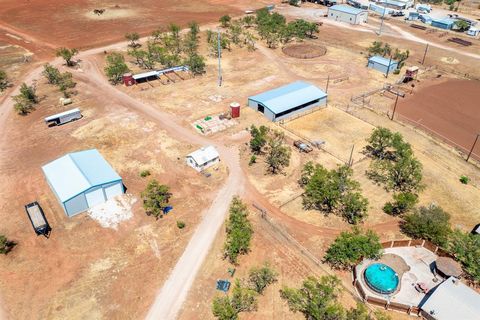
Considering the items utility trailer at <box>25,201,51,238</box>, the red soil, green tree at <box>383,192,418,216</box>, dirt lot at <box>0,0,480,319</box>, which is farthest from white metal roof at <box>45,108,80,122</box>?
the red soil

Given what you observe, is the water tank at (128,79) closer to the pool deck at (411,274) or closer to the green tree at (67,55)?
the green tree at (67,55)

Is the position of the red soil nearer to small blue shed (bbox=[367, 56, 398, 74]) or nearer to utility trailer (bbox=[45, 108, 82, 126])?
small blue shed (bbox=[367, 56, 398, 74])

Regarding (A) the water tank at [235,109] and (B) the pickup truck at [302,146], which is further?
(A) the water tank at [235,109]

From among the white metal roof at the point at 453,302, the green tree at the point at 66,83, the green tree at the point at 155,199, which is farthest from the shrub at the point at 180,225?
the green tree at the point at 66,83

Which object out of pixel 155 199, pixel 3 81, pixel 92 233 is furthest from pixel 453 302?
pixel 3 81

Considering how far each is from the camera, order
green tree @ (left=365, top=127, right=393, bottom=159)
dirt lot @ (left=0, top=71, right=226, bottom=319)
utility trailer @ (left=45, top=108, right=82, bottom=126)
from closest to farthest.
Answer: dirt lot @ (left=0, top=71, right=226, bottom=319)
green tree @ (left=365, top=127, right=393, bottom=159)
utility trailer @ (left=45, top=108, right=82, bottom=126)

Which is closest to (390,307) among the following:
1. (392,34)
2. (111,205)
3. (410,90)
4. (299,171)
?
(299,171)

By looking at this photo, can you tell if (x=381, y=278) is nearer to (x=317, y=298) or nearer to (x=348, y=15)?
(x=317, y=298)
